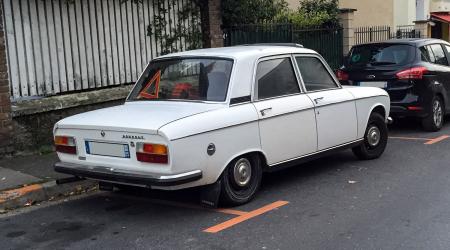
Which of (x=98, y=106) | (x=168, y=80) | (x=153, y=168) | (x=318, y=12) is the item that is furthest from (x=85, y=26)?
(x=318, y=12)

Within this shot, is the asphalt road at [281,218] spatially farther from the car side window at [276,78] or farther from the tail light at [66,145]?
the car side window at [276,78]

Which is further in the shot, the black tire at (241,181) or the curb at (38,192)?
the curb at (38,192)

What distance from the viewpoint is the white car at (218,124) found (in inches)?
208

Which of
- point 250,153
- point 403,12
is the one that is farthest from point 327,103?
point 403,12

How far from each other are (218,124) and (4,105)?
4.09 metres

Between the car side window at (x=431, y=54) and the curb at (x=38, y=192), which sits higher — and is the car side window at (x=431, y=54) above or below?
above

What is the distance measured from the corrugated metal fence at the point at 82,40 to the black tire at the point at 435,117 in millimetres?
4721

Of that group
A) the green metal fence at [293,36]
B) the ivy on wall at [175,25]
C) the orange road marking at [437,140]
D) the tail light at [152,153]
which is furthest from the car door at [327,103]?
the green metal fence at [293,36]

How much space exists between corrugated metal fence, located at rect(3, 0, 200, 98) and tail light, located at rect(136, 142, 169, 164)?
4.06 meters

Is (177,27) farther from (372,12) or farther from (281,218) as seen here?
(372,12)

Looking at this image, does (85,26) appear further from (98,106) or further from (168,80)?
(168,80)

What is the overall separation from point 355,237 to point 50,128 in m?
5.53

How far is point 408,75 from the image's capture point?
9844 mm

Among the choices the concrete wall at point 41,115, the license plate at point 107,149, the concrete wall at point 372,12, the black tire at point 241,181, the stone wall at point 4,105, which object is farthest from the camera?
the concrete wall at point 372,12
